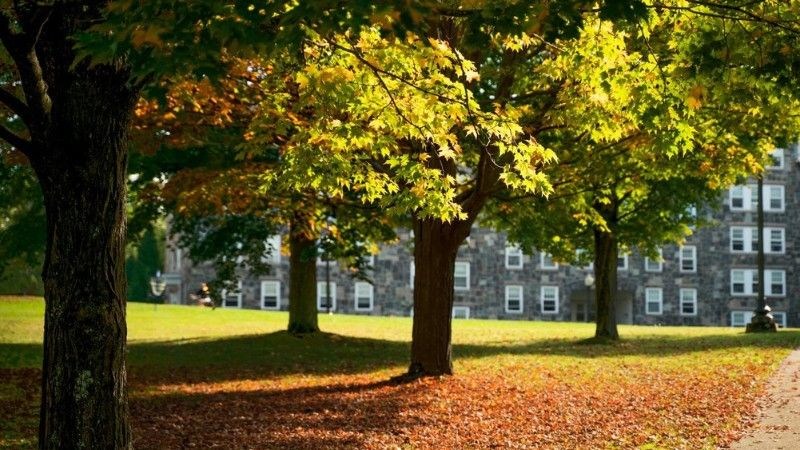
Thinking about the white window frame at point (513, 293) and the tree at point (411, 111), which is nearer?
the tree at point (411, 111)

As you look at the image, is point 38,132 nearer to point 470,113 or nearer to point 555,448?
point 470,113

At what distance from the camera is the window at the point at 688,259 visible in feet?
197

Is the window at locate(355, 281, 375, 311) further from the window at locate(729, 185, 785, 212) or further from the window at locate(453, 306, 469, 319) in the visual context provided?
the window at locate(729, 185, 785, 212)

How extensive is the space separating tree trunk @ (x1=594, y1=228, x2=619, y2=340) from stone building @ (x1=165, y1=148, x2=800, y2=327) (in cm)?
2983

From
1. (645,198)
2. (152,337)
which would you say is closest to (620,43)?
(645,198)

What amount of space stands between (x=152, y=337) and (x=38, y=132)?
2374 centimetres

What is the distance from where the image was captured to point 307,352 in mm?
23812

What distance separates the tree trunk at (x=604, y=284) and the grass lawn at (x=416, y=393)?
6.66 ft

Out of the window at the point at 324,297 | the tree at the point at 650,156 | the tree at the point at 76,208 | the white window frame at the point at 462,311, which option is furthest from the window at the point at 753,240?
the tree at the point at 76,208

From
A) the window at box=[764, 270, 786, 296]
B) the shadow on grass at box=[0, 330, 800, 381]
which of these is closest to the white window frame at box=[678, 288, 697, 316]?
the window at box=[764, 270, 786, 296]

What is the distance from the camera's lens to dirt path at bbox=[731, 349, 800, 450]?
10282mm

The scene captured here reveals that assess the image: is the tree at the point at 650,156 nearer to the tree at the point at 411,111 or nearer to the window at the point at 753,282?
the tree at the point at 411,111

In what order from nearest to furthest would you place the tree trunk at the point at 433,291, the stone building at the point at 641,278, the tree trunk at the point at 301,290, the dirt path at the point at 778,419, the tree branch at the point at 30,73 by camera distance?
the tree branch at the point at 30,73 → the dirt path at the point at 778,419 → the tree trunk at the point at 433,291 → the tree trunk at the point at 301,290 → the stone building at the point at 641,278

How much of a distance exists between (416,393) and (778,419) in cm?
560
